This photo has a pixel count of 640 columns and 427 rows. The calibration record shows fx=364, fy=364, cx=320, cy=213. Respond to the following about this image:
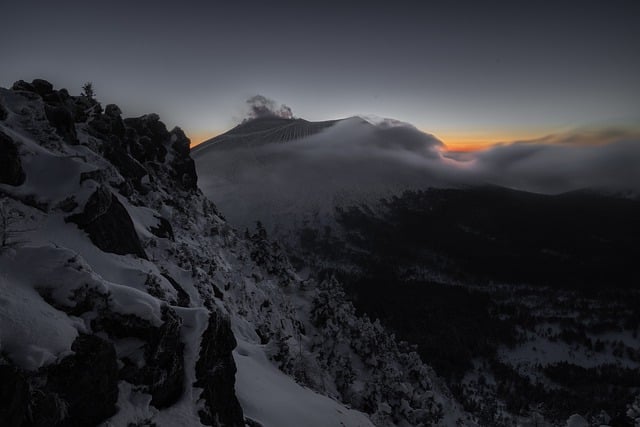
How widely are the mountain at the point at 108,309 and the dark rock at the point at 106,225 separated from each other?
58 mm

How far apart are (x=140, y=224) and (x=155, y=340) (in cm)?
1475

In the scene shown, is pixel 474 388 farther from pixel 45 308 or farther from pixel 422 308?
pixel 45 308

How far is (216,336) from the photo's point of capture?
13812 millimetres

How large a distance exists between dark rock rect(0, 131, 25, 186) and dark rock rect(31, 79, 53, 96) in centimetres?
1631

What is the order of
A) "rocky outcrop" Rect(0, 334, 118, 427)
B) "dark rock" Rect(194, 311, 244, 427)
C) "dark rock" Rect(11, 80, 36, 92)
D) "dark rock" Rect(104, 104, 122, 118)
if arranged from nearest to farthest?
"rocky outcrop" Rect(0, 334, 118, 427) → "dark rock" Rect(194, 311, 244, 427) → "dark rock" Rect(11, 80, 36, 92) → "dark rock" Rect(104, 104, 122, 118)

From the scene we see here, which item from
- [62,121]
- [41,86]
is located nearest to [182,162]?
[41,86]

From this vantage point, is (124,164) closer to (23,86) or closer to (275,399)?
(23,86)

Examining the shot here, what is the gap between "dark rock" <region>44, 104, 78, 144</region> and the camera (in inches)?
875

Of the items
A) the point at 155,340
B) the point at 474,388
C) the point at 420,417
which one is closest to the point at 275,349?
the point at 155,340

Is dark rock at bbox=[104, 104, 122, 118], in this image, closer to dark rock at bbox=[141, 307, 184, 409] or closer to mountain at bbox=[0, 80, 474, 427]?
mountain at bbox=[0, 80, 474, 427]

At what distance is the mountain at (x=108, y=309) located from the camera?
8297 mm

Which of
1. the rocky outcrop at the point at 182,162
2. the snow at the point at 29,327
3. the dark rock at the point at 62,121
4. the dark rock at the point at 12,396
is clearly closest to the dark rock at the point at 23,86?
the dark rock at the point at 62,121

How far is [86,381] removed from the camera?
859 centimetres

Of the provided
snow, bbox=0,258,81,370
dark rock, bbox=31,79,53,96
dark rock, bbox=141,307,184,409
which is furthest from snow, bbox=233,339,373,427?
dark rock, bbox=31,79,53,96
